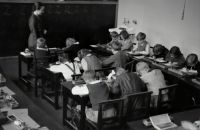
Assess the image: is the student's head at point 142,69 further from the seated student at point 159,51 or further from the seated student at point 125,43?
the seated student at point 125,43

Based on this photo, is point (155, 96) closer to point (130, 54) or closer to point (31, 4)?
point (130, 54)

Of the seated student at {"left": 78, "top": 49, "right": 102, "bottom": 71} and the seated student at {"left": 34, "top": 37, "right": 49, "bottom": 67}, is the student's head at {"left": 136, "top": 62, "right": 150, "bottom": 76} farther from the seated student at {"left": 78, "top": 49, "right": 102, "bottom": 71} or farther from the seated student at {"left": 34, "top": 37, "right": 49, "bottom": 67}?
the seated student at {"left": 34, "top": 37, "right": 49, "bottom": 67}

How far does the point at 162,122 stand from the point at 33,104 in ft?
5.57

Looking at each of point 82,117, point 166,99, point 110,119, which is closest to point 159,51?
point 166,99

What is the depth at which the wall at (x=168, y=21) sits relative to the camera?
7723 millimetres

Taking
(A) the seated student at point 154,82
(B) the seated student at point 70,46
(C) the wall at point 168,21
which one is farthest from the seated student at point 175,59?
(B) the seated student at point 70,46

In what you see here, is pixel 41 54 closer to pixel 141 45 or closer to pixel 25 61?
pixel 25 61

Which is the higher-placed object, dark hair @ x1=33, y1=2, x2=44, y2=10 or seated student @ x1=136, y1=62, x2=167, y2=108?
dark hair @ x1=33, y1=2, x2=44, y2=10

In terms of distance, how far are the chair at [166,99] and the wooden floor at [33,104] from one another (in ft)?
5.39

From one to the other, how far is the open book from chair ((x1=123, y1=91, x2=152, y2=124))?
0.70 m

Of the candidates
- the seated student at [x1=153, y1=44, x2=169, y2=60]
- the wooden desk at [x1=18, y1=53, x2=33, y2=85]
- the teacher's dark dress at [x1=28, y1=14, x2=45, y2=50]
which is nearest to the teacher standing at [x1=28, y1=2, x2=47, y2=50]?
the teacher's dark dress at [x1=28, y1=14, x2=45, y2=50]

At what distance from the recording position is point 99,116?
14.0ft

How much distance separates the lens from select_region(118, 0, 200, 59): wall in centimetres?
772

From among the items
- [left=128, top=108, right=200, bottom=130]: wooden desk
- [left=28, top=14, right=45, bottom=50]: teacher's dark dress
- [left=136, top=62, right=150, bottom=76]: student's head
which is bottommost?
[left=128, top=108, right=200, bottom=130]: wooden desk
